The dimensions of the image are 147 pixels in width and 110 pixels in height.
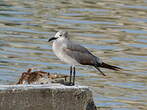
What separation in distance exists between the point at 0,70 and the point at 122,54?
3268mm

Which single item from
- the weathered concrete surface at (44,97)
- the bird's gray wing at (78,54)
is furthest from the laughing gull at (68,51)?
the weathered concrete surface at (44,97)

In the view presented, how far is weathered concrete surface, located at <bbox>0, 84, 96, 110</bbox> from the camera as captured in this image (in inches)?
301

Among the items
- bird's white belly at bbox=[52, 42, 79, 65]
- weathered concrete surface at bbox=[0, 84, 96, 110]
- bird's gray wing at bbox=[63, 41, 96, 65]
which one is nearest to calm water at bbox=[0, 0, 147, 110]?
bird's gray wing at bbox=[63, 41, 96, 65]

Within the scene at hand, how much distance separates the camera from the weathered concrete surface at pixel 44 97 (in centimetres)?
764

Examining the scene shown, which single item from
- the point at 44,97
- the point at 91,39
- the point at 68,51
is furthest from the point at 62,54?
the point at 91,39

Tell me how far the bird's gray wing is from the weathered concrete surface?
0.80 meters

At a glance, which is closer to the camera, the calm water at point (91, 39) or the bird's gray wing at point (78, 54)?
the bird's gray wing at point (78, 54)

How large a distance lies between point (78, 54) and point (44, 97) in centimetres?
114

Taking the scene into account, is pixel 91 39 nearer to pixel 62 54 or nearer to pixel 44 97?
pixel 62 54

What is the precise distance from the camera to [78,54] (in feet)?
A: 28.7

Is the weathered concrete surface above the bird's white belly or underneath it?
underneath

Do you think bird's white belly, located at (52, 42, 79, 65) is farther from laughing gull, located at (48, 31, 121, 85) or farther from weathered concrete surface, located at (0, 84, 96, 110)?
weathered concrete surface, located at (0, 84, 96, 110)

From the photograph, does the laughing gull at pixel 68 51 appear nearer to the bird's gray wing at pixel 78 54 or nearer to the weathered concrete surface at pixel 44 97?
the bird's gray wing at pixel 78 54

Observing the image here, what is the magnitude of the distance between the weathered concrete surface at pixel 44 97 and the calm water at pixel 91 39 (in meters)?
2.89
